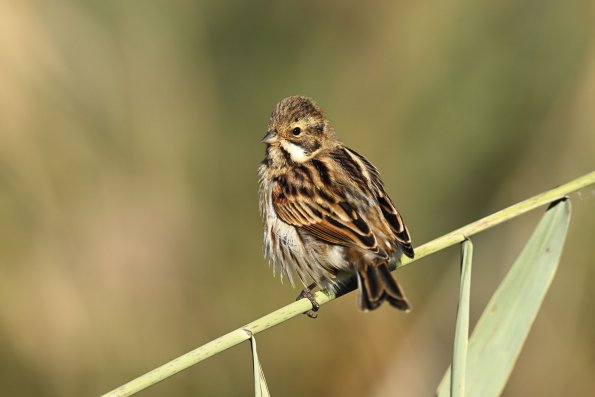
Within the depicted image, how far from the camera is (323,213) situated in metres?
3.85

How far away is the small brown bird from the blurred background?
3.95 ft

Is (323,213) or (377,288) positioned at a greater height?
(323,213)

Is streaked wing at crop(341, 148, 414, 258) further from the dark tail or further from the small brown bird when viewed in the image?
the dark tail

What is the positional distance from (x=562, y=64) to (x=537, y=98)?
28 centimetres

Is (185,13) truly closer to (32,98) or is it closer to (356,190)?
(32,98)

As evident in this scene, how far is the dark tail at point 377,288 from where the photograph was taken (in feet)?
10.5

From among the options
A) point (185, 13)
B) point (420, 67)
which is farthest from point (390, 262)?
point (185, 13)

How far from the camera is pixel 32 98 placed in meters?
5.54

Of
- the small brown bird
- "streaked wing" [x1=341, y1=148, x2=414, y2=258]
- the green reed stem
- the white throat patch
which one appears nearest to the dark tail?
the small brown bird

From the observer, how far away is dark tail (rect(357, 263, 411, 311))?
126 inches

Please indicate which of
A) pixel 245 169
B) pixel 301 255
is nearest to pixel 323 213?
pixel 301 255

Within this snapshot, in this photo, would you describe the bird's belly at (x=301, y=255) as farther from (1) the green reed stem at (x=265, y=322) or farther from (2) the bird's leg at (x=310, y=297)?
(1) the green reed stem at (x=265, y=322)

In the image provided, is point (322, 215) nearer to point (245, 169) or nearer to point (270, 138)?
point (270, 138)

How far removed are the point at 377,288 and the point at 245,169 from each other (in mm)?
2546
